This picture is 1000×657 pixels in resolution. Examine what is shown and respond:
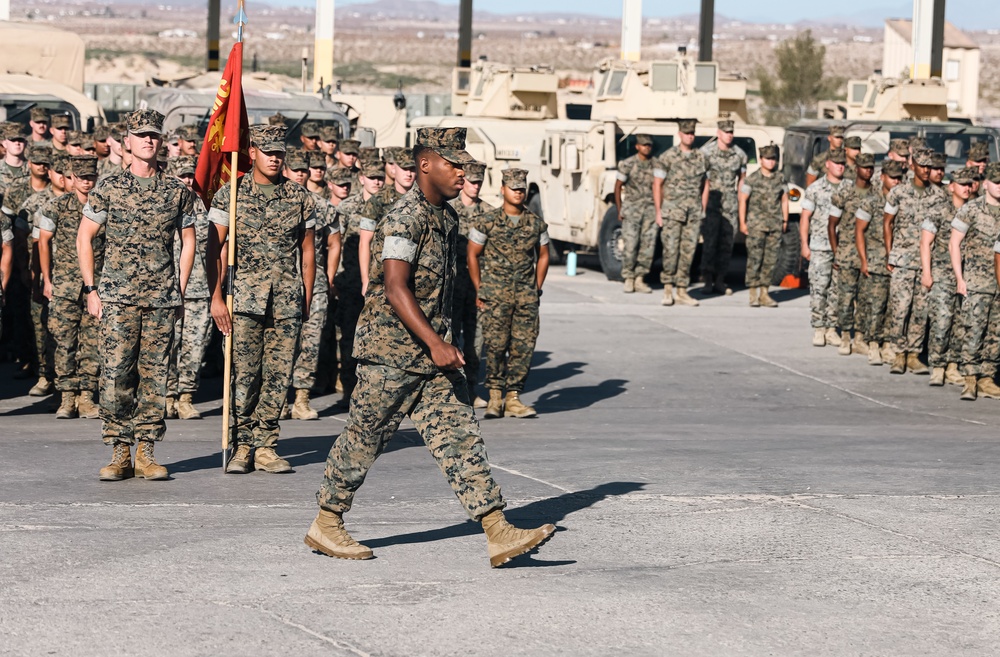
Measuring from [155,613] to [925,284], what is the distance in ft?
28.1

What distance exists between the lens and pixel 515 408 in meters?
11.8

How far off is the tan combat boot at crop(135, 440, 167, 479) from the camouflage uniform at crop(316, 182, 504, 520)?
2.02m

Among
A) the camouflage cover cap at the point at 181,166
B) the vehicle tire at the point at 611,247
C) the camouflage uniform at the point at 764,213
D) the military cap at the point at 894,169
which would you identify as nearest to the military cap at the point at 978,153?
the military cap at the point at 894,169

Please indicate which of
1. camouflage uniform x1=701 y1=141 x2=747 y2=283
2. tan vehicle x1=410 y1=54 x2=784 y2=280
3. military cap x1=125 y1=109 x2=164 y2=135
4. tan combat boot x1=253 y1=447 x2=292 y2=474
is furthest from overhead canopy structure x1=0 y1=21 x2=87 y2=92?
tan combat boot x1=253 y1=447 x2=292 y2=474

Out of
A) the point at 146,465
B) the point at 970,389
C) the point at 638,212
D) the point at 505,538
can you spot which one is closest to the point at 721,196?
the point at 638,212

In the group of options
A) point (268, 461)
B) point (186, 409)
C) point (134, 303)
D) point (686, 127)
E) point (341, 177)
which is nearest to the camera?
point (134, 303)

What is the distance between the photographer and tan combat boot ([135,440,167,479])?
8.62 meters

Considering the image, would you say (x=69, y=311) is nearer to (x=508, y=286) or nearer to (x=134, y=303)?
(x=134, y=303)

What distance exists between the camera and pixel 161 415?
865cm

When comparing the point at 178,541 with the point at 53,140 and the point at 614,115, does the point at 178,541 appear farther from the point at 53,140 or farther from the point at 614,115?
the point at 614,115

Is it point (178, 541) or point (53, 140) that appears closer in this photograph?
point (178, 541)

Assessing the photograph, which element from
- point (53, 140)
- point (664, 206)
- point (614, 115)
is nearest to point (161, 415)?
point (53, 140)

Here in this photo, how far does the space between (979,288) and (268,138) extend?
6.28 meters

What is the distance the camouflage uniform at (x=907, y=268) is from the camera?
538 inches
